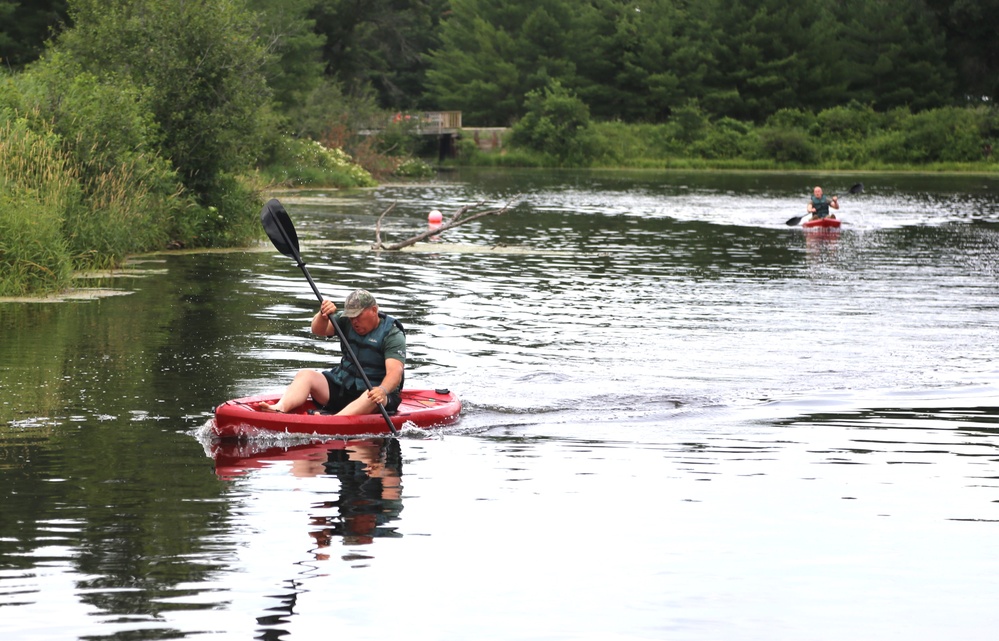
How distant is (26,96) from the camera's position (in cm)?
2280

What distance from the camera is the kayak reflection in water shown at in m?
8.81

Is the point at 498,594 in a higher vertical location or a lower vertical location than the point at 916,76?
lower

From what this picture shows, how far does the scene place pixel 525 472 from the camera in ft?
34.8

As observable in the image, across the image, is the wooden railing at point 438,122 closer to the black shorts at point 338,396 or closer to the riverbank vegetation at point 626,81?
the riverbank vegetation at point 626,81

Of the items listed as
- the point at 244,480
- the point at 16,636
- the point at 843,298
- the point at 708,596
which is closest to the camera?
the point at 16,636

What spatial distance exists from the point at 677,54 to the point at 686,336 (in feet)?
229

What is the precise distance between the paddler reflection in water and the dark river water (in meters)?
0.39

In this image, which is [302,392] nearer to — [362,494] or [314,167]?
[362,494]

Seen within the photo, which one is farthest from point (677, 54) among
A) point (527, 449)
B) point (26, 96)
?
point (527, 449)

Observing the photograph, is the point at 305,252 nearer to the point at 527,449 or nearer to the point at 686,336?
the point at 686,336

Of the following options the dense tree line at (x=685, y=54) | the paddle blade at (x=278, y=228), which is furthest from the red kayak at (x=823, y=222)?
the dense tree line at (x=685, y=54)

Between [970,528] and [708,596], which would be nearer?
[708,596]

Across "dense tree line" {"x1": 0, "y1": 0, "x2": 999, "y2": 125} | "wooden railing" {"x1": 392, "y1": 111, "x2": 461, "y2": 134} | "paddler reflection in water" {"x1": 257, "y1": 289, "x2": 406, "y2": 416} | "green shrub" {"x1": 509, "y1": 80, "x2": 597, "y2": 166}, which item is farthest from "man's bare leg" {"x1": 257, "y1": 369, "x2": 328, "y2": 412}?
"dense tree line" {"x1": 0, "y1": 0, "x2": 999, "y2": 125}

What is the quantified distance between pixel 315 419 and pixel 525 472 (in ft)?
5.82
